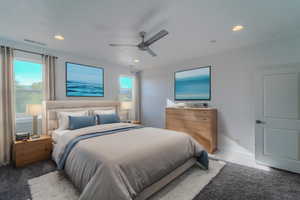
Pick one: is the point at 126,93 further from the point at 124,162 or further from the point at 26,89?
the point at 124,162

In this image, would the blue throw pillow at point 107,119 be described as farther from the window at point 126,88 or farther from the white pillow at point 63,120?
the window at point 126,88

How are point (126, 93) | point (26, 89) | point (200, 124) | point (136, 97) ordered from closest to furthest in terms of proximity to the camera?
point (26, 89)
point (200, 124)
point (126, 93)
point (136, 97)

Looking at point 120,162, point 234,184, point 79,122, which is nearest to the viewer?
point 120,162

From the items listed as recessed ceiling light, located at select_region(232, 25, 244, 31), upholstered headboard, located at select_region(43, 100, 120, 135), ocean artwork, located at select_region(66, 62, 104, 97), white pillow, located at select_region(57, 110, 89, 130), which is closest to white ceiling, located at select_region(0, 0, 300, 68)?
recessed ceiling light, located at select_region(232, 25, 244, 31)

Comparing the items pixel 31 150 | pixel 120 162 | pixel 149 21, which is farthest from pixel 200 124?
pixel 31 150

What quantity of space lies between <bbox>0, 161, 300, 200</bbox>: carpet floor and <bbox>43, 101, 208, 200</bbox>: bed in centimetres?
48

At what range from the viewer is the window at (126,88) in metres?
5.21

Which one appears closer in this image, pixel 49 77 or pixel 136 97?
pixel 49 77

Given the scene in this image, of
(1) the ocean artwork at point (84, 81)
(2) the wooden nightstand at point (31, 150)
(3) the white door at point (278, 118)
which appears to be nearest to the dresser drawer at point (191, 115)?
(3) the white door at point (278, 118)

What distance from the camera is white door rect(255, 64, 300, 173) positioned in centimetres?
258

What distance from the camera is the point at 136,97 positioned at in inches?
220

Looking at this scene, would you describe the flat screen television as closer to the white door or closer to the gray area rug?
the white door

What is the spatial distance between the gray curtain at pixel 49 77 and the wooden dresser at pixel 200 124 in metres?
3.33

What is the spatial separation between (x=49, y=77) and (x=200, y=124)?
3.98 metres
